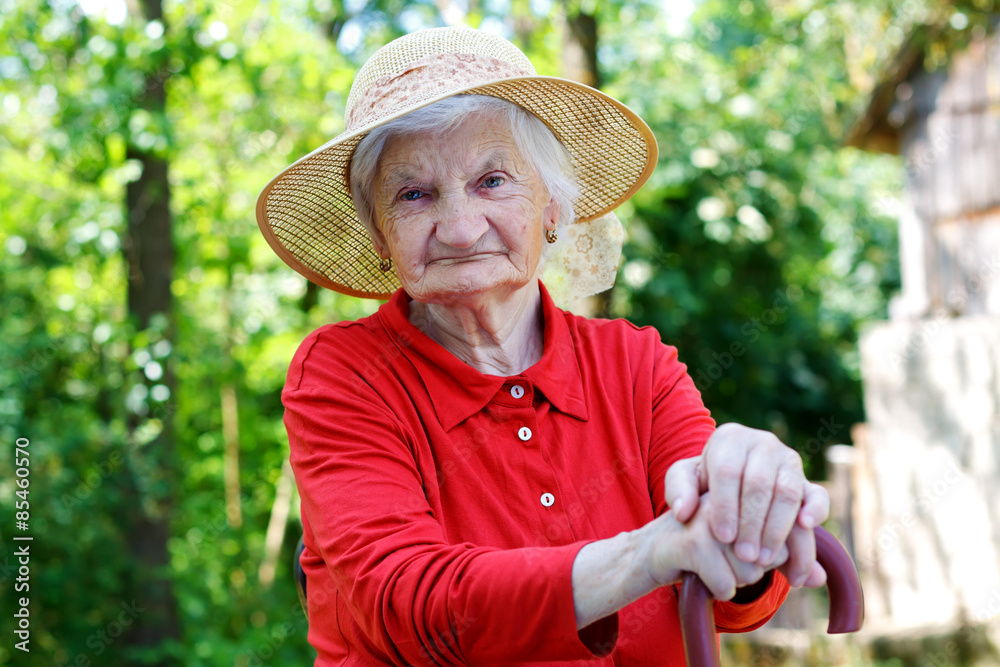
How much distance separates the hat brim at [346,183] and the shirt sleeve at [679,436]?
442mm

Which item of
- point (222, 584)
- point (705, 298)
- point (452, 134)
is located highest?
point (452, 134)

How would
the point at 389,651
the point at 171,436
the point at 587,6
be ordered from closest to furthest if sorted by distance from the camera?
the point at 389,651 < the point at 587,6 < the point at 171,436

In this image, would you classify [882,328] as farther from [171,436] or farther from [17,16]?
[17,16]

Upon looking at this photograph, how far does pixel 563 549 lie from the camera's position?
4.03 feet

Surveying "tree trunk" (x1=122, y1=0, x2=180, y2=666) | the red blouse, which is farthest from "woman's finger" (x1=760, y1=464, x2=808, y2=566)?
"tree trunk" (x1=122, y1=0, x2=180, y2=666)

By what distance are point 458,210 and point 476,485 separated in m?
0.50

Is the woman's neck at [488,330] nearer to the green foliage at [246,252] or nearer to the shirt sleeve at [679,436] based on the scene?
the shirt sleeve at [679,436]

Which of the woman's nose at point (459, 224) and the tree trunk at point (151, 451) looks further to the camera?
the tree trunk at point (151, 451)

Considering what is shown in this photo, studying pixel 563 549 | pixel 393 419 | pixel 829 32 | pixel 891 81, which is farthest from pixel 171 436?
pixel 829 32

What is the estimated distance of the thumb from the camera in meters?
1.14

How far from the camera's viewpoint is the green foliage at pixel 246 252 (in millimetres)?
5070

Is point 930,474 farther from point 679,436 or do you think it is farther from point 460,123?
point 460,123

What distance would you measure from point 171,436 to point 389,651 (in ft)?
15.0

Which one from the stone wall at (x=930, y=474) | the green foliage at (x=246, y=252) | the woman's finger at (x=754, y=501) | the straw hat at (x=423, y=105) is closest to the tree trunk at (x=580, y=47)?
the green foliage at (x=246, y=252)
